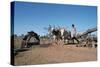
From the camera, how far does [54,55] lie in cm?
248

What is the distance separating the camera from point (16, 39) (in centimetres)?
229

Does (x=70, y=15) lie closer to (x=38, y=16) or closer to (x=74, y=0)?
(x=74, y=0)

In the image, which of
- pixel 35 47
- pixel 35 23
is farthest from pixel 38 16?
pixel 35 47

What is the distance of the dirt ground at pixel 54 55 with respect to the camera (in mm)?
2340

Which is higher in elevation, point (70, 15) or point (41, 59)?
point (70, 15)

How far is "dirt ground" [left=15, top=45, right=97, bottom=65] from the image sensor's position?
2340mm

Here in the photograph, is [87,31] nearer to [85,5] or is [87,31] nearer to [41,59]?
[85,5]

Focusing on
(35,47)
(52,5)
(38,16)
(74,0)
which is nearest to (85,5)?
(74,0)

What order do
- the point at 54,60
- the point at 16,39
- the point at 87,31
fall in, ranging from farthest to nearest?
the point at 87,31 < the point at 54,60 < the point at 16,39

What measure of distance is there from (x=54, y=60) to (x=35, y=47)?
27 centimetres

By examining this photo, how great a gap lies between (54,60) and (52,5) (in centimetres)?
62

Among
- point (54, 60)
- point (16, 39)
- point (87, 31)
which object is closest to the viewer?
point (16, 39)
